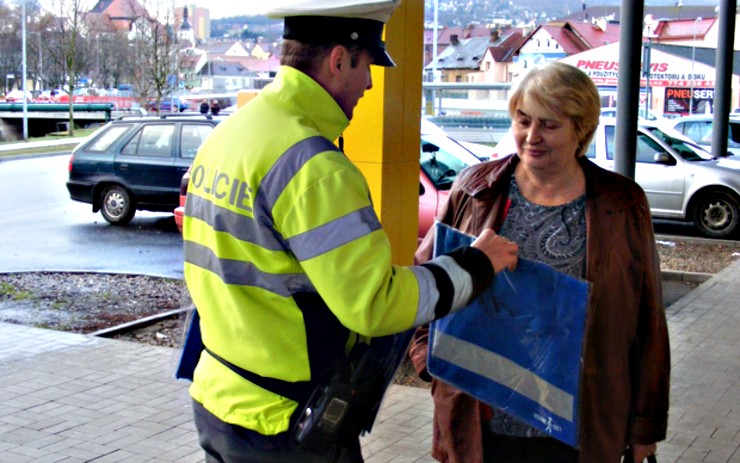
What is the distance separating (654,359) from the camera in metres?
2.87

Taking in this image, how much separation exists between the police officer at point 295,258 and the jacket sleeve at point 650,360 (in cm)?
67

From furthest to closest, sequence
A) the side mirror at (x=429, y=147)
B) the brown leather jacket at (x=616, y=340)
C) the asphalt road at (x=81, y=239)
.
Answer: the asphalt road at (x=81, y=239)
the side mirror at (x=429, y=147)
the brown leather jacket at (x=616, y=340)

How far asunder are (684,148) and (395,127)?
9948 mm

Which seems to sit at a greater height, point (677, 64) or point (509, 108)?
point (677, 64)

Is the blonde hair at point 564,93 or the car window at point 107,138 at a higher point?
the blonde hair at point 564,93

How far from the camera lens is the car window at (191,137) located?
1467 centimetres

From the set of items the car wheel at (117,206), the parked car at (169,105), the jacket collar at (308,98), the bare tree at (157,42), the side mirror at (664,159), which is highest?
the bare tree at (157,42)

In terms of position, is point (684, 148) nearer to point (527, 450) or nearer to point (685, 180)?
point (685, 180)

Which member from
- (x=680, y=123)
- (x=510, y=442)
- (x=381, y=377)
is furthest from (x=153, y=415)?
(x=680, y=123)

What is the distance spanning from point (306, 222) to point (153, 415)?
4.12m

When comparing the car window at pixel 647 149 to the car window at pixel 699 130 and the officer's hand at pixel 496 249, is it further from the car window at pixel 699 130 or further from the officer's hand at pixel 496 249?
the officer's hand at pixel 496 249

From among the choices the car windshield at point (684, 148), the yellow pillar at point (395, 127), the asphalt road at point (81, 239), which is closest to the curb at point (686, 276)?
the asphalt road at point (81, 239)

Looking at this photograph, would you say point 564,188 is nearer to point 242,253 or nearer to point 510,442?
point 510,442

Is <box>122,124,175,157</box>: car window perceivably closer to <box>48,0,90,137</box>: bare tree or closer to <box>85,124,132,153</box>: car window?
<box>85,124,132,153</box>: car window
